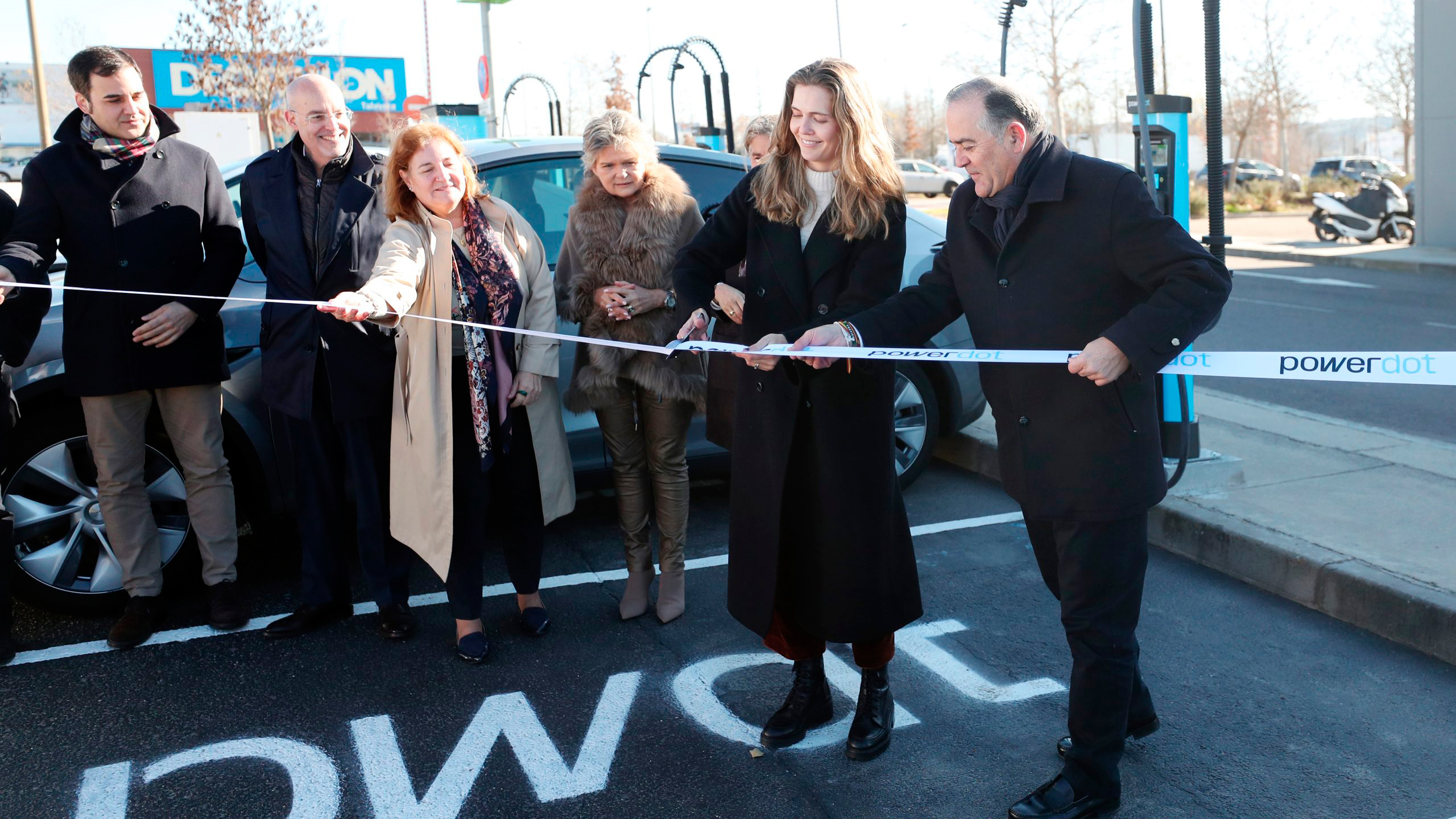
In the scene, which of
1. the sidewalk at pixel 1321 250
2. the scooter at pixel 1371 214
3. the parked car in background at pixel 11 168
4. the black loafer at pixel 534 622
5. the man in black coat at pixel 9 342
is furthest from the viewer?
the parked car in background at pixel 11 168

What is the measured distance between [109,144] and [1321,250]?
19.6 meters

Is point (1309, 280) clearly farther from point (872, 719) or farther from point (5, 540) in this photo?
point (5, 540)

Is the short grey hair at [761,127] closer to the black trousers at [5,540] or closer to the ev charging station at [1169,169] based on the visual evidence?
the ev charging station at [1169,169]

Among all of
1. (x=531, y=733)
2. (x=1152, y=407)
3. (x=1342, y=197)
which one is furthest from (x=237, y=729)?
(x=1342, y=197)

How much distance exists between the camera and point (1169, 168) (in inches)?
189

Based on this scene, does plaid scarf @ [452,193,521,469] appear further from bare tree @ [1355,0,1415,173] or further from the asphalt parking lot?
bare tree @ [1355,0,1415,173]

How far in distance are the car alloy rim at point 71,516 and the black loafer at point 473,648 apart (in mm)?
1268

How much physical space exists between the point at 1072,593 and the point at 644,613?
1857mm

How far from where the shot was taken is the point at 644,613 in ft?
13.8

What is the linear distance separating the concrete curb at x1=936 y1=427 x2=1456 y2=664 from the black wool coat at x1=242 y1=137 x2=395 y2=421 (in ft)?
10.4

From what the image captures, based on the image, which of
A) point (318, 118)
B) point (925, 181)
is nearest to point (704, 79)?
point (318, 118)

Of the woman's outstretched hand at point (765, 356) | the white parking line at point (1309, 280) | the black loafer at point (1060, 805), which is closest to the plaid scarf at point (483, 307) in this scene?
the woman's outstretched hand at point (765, 356)

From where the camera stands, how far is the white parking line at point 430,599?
12.8 ft

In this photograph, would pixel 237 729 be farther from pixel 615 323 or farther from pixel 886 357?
pixel 886 357
